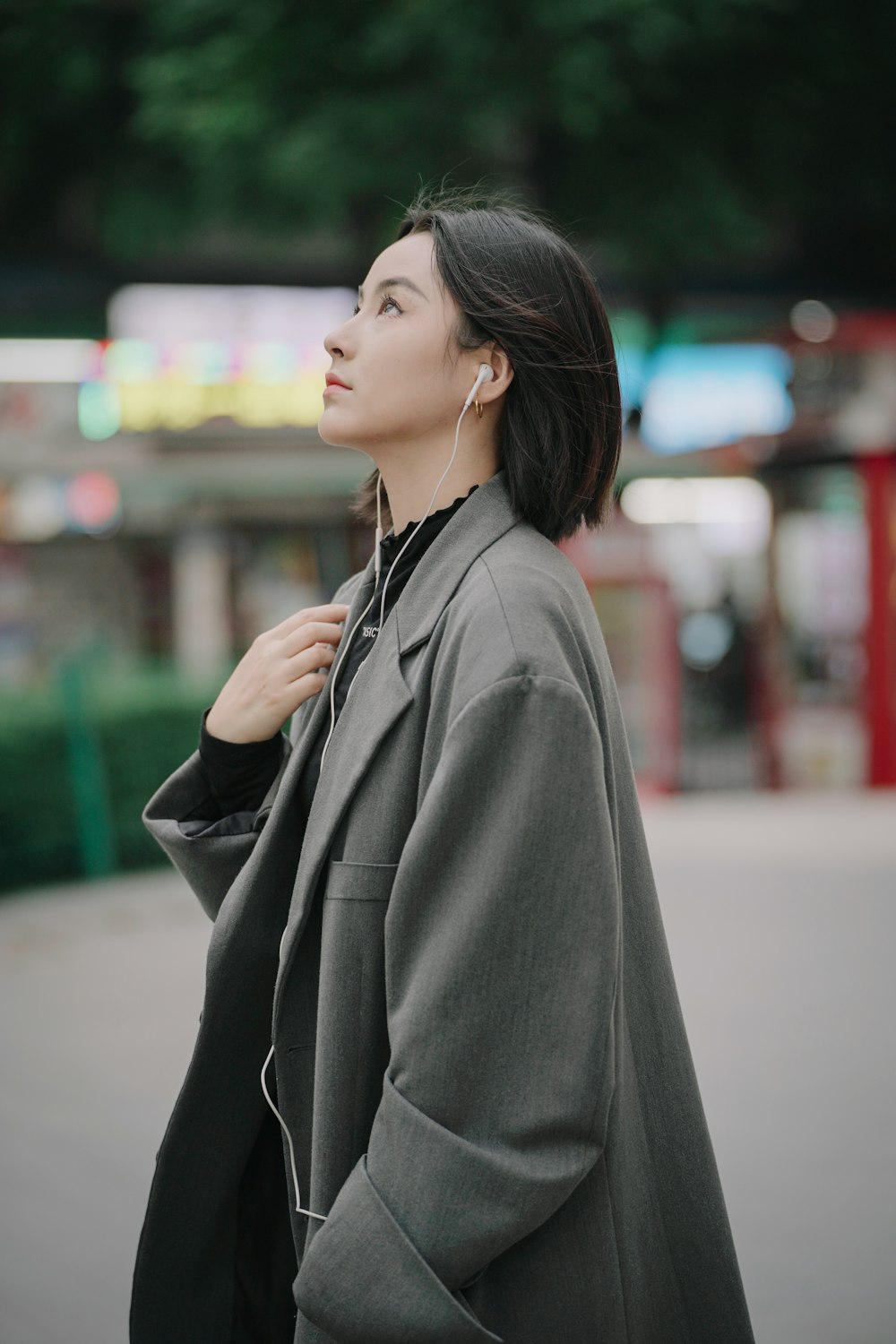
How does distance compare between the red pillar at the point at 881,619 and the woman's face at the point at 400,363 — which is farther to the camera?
the red pillar at the point at 881,619

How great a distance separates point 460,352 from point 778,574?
11.1 m

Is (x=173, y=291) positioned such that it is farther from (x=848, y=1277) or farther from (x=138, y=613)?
(x=848, y=1277)

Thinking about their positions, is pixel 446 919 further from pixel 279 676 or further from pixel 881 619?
pixel 881 619

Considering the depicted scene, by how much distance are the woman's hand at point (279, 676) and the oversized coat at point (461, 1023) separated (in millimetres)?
48

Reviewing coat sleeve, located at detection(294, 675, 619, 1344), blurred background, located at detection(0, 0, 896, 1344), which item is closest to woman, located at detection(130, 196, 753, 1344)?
coat sleeve, located at detection(294, 675, 619, 1344)

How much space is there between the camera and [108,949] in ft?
20.1

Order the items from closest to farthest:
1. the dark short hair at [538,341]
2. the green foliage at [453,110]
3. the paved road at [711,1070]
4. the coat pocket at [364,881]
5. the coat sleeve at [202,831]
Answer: the coat pocket at [364,881] < the dark short hair at [538,341] < the coat sleeve at [202,831] < the paved road at [711,1070] < the green foliage at [453,110]

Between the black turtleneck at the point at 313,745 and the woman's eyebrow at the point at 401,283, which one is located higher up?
the woman's eyebrow at the point at 401,283

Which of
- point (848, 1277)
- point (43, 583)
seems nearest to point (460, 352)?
point (848, 1277)

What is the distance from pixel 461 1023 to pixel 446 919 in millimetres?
112

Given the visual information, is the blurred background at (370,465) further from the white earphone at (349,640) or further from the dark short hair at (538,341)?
the white earphone at (349,640)

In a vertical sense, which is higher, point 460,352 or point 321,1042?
point 460,352

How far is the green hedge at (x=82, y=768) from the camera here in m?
7.29

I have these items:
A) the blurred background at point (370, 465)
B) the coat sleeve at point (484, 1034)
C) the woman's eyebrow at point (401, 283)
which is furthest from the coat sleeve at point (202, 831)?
the blurred background at point (370, 465)
